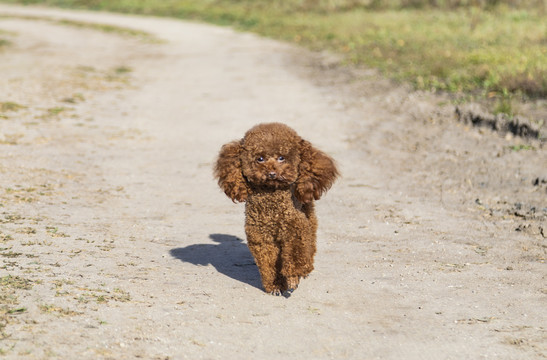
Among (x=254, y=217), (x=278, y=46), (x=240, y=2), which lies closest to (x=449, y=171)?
(x=254, y=217)

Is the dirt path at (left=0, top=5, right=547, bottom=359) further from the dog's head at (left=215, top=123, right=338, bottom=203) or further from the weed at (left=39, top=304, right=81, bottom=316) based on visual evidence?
the dog's head at (left=215, top=123, right=338, bottom=203)

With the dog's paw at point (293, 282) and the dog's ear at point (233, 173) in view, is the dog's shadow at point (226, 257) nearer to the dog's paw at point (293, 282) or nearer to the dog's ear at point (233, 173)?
the dog's paw at point (293, 282)

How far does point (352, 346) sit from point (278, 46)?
16.3 metres

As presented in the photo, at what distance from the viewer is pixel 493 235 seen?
798 centimetres

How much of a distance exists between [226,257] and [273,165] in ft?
5.61

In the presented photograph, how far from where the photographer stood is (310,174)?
597cm

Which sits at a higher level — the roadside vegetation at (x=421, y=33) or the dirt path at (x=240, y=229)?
the roadside vegetation at (x=421, y=33)

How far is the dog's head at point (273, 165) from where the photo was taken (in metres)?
5.77

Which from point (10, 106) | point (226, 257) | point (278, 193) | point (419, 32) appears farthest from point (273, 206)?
point (419, 32)

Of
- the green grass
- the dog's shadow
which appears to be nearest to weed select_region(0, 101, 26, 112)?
the dog's shadow

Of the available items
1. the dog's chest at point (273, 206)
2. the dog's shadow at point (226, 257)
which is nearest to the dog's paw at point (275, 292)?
the dog's shadow at point (226, 257)

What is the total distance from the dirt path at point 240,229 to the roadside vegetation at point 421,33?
1.13m

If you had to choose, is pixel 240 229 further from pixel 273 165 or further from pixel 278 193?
pixel 273 165

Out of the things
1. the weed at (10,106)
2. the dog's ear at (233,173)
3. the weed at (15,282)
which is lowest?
the weed at (10,106)
